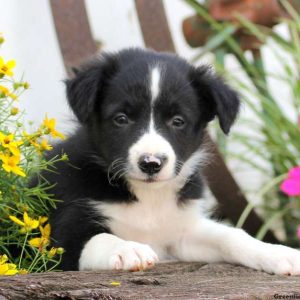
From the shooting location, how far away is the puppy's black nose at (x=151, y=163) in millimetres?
2662

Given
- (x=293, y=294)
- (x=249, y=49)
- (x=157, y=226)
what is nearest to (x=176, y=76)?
(x=157, y=226)

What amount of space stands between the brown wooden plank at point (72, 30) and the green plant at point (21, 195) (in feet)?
4.90

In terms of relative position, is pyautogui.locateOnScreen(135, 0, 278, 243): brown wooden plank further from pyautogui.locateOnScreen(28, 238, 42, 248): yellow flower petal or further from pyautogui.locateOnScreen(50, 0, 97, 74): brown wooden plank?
pyautogui.locateOnScreen(28, 238, 42, 248): yellow flower petal

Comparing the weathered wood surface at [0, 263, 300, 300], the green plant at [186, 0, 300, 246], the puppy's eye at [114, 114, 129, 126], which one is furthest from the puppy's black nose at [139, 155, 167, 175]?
the green plant at [186, 0, 300, 246]

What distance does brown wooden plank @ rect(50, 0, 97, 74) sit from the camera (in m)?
4.29

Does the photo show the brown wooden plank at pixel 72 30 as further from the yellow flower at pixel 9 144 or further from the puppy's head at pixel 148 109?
the yellow flower at pixel 9 144

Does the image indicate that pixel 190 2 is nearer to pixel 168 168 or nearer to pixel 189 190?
pixel 189 190

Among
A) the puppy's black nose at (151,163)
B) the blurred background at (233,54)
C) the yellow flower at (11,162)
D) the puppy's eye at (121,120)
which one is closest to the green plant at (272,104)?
the blurred background at (233,54)

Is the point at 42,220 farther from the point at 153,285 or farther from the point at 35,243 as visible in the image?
the point at 153,285

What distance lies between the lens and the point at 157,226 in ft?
9.91

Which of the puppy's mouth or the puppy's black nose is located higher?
the puppy's black nose

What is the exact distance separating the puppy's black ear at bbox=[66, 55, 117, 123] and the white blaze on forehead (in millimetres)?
198

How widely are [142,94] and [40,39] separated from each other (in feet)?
9.08

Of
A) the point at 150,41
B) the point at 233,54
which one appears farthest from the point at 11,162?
the point at 233,54
